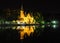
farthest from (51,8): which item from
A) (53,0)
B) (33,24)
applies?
(33,24)

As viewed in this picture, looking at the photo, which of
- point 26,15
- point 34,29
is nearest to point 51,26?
point 34,29

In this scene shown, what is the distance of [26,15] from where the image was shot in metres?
1.78

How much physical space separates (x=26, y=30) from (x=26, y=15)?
16 cm

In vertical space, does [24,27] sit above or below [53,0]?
below

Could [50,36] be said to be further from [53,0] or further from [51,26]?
[53,0]

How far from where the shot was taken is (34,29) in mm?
1781

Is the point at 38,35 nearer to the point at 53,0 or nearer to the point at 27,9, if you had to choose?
the point at 27,9

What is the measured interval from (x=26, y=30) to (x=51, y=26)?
27 cm

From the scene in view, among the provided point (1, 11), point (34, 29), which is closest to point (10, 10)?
point (1, 11)

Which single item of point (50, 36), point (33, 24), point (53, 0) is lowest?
point (50, 36)

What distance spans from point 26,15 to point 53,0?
1.10 feet

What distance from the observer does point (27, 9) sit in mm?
1764

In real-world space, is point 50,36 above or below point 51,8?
below

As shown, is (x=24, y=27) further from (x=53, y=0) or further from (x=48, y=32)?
(x=53, y=0)
